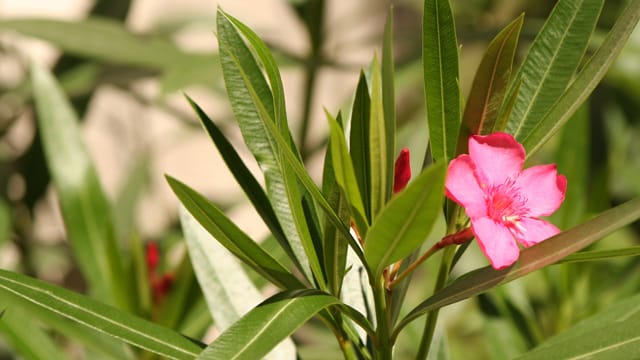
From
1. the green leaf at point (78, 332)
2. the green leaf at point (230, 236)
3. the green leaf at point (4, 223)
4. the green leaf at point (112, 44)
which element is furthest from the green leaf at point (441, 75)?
the green leaf at point (4, 223)

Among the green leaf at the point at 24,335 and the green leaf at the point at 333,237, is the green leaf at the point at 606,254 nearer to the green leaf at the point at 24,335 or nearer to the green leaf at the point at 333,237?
the green leaf at the point at 333,237

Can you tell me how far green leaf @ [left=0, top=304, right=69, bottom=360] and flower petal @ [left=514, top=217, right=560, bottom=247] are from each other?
34 centimetres

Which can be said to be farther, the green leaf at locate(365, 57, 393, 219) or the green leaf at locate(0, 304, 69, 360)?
the green leaf at locate(0, 304, 69, 360)

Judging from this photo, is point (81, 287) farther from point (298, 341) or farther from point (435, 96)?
point (435, 96)

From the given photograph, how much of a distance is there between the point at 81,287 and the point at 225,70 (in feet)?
3.65

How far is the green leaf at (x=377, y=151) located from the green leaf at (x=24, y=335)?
0.28m

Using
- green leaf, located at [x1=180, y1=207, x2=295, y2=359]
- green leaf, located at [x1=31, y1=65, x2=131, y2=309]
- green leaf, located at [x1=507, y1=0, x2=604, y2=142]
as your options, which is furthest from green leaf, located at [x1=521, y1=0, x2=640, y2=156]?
green leaf, located at [x1=31, y1=65, x2=131, y2=309]

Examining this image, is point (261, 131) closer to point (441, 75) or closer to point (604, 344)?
point (441, 75)

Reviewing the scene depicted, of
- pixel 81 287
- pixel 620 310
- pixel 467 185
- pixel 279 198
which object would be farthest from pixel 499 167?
pixel 81 287

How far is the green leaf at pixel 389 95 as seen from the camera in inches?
17.6

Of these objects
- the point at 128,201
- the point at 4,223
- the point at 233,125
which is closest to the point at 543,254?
the point at 4,223

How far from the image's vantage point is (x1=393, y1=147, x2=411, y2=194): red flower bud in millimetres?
538

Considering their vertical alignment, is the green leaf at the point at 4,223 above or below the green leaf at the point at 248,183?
below

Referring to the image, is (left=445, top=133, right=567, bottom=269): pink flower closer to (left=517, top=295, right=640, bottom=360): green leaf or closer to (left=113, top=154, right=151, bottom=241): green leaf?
(left=517, top=295, right=640, bottom=360): green leaf
